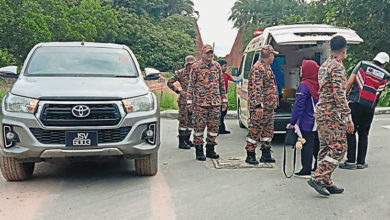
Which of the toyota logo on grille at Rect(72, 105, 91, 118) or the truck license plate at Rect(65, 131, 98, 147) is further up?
the toyota logo on grille at Rect(72, 105, 91, 118)

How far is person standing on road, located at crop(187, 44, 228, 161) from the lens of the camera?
6.89m

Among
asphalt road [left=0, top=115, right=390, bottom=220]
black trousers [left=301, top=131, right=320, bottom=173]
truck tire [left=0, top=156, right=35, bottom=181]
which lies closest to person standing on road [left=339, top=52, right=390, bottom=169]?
asphalt road [left=0, top=115, right=390, bottom=220]

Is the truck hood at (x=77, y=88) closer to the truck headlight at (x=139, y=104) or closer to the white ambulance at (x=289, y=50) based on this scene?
the truck headlight at (x=139, y=104)

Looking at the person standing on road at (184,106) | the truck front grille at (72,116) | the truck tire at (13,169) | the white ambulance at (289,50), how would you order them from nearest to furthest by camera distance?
the truck front grille at (72,116)
the truck tire at (13,169)
the white ambulance at (289,50)
the person standing on road at (184,106)

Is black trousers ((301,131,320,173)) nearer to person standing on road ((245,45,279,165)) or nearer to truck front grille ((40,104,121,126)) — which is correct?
person standing on road ((245,45,279,165))

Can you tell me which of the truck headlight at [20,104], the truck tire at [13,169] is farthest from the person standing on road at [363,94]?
A: the truck tire at [13,169]

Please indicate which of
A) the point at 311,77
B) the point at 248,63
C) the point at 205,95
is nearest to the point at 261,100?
the point at 205,95

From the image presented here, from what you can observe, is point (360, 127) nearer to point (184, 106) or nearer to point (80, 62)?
point (184, 106)

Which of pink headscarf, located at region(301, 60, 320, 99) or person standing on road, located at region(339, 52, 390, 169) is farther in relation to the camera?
person standing on road, located at region(339, 52, 390, 169)

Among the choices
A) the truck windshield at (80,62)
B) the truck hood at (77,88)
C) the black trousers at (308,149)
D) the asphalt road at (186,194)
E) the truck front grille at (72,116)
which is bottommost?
the asphalt road at (186,194)

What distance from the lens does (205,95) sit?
6879 mm

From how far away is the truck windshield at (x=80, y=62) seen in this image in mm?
→ 6145

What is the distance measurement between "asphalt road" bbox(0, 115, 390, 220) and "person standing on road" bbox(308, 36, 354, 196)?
1.02 feet

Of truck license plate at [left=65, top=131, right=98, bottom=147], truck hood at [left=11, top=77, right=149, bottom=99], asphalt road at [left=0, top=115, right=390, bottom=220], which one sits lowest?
asphalt road at [left=0, top=115, right=390, bottom=220]
